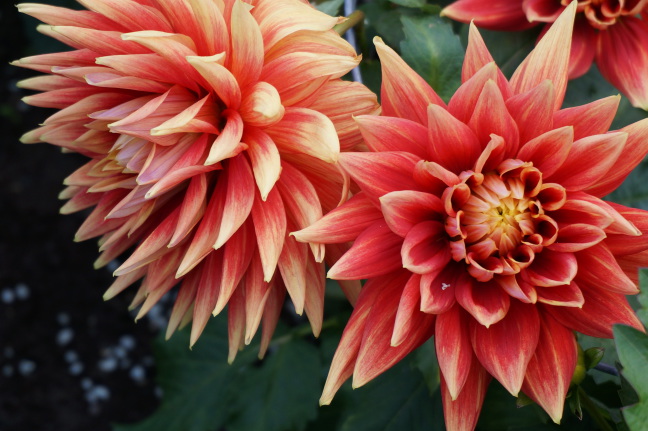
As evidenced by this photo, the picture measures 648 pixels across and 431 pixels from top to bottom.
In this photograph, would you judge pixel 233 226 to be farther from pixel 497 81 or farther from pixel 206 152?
pixel 497 81

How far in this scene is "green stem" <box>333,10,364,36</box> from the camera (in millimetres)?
987

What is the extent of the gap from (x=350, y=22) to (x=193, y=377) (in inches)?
42.5

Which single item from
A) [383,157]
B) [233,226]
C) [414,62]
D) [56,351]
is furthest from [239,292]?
[56,351]

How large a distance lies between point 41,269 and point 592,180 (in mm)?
2224

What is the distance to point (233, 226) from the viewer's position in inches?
30.4

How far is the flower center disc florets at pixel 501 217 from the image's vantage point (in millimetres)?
737

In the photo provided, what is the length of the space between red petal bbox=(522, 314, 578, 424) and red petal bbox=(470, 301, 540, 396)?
24 mm

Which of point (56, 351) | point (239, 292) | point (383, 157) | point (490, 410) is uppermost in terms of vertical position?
point (383, 157)

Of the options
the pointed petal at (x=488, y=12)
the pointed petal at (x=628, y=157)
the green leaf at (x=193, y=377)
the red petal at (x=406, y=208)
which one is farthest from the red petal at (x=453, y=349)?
the green leaf at (x=193, y=377)

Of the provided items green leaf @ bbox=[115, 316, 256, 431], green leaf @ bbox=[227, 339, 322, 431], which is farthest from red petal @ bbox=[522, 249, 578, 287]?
green leaf @ bbox=[115, 316, 256, 431]

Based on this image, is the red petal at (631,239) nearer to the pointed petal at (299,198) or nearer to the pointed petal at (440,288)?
the pointed petal at (440,288)

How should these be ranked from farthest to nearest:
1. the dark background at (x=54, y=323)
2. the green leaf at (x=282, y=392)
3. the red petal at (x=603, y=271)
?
1. the dark background at (x=54, y=323)
2. the green leaf at (x=282, y=392)
3. the red petal at (x=603, y=271)

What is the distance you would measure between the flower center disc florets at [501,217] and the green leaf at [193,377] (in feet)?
3.57

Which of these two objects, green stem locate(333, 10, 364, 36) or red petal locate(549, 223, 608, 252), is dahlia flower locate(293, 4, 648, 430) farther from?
green stem locate(333, 10, 364, 36)
